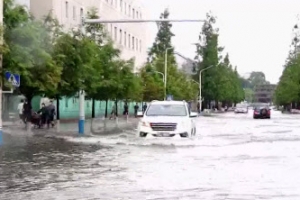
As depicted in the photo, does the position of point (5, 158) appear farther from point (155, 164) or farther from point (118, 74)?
point (118, 74)

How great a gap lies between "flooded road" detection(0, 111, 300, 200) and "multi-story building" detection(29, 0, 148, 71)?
25104mm

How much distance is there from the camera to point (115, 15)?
251 feet

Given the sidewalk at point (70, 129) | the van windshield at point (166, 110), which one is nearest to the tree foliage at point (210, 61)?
the sidewalk at point (70, 129)

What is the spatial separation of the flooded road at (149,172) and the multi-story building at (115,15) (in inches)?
988

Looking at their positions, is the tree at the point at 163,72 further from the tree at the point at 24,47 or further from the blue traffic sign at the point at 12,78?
the blue traffic sign at the point at 12,78

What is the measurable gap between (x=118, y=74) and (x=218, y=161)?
73.5 ft

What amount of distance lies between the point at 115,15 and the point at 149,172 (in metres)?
62.3

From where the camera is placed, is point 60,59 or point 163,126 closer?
point 163,126

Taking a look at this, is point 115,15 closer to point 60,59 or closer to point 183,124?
point 60,59

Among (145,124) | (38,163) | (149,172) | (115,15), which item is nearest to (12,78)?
(145,124)

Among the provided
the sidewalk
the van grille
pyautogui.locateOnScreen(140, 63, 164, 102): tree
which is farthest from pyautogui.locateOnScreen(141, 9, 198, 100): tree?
the van grille

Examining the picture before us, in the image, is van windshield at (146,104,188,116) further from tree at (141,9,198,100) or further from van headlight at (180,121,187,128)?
tree at (141,9,198,100)

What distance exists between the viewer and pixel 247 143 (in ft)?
88.4

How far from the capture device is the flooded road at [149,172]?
39.1 ft
